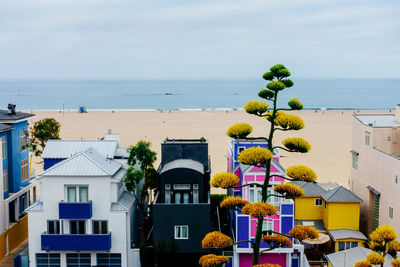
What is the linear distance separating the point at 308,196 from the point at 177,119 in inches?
2478

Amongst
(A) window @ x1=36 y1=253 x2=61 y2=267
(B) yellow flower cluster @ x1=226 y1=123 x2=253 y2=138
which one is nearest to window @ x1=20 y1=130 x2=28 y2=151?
(A) window @ x1=36 y1=253 x2=61 y2=267

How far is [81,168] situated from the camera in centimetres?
2294

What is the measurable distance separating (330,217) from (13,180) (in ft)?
64.4

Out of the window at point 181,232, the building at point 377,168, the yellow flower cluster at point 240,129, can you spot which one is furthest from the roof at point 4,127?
the building at point 377,168

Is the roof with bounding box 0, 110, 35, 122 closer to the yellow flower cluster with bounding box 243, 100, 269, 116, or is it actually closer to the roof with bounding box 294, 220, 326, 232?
the roof with bounding box 294, 220, 326, 232

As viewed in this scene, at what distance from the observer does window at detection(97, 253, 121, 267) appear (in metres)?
23.4

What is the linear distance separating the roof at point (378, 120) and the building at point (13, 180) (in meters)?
21.1

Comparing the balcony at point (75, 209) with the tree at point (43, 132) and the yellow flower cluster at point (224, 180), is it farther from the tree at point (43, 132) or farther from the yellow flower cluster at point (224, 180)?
the yellow flower cluster at point (224, 180)

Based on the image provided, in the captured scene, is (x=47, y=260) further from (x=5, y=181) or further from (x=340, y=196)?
(x=340, y=196)

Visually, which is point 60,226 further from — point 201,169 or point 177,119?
point 177,119

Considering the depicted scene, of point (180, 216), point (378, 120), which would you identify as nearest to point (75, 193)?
point (180, 216)

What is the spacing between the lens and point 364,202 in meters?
29.2

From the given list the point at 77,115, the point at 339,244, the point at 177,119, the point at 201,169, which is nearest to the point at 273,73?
the point at 201,169

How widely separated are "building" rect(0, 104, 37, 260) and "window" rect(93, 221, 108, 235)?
6733 mm
